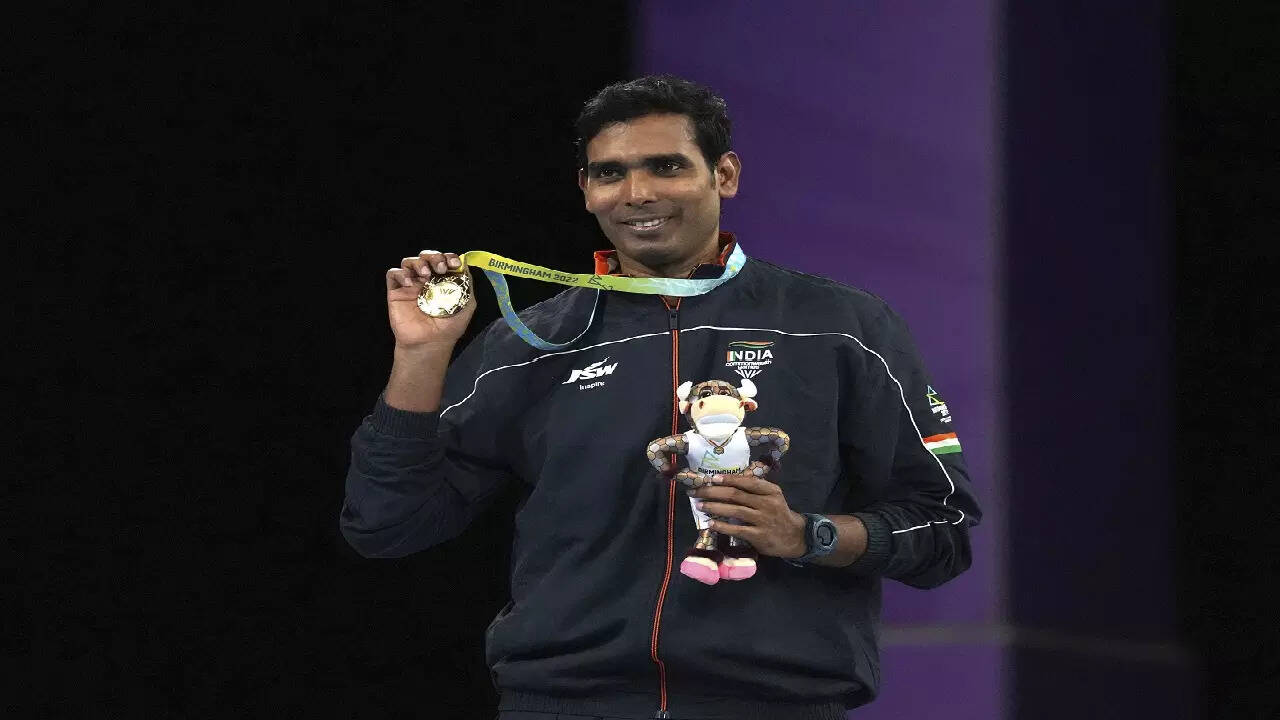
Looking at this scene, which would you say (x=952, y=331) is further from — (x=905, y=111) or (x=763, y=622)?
(x=763, y=622)

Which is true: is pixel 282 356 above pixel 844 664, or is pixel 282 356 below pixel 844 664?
above

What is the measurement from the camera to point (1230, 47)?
283 centimetres

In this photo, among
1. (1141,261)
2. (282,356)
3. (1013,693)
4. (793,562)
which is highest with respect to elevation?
(1141,261)

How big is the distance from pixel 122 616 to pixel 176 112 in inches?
41.5

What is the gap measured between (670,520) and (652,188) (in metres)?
0.52

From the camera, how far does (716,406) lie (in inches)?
71.2

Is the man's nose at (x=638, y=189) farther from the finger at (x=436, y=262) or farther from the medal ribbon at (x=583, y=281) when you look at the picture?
the finger at (x=436, y=262)

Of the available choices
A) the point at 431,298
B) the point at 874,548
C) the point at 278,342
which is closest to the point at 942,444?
the point at 874,548

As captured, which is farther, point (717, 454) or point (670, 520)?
point (670, 520)

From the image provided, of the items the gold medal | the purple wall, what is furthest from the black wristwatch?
the purple wall

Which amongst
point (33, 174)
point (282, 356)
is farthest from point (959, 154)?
point (33, 174)

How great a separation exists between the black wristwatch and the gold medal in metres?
0.61

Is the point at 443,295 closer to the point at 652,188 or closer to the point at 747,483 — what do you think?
the point at 652,188

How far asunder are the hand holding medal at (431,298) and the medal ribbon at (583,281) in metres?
0.03
